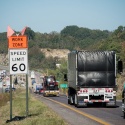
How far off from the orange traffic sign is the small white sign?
0.57ft

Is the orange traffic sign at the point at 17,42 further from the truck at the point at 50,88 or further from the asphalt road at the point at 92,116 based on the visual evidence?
the truck at the point at 50,88

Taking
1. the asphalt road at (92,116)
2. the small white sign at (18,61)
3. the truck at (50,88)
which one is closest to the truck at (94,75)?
the asphalt road at (92,116)

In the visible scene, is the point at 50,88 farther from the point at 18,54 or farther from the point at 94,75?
the point at 18,54

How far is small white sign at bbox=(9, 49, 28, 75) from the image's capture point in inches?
725

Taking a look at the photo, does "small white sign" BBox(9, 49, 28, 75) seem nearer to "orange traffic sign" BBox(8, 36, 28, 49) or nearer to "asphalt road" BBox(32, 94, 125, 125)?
"orange traffic sign" BBox(8, 36, 28, 49)

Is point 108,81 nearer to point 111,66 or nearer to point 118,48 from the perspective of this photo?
point 111,66

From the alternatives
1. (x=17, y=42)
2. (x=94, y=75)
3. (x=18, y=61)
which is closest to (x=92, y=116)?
(x=18, y=61)

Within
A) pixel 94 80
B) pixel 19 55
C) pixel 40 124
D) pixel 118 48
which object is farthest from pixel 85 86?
pixel 118 48

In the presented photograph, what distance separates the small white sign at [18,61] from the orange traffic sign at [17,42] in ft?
0.57

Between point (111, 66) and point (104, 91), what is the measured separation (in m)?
1.66

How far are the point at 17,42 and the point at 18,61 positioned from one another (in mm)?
759

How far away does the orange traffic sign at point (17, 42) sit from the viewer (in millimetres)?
18484

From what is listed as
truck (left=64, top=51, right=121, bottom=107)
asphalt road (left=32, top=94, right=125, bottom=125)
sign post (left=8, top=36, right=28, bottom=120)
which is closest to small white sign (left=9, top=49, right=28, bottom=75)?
sign post (left=8, top=36, right=28, bottom=120)

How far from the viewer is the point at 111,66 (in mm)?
29875
